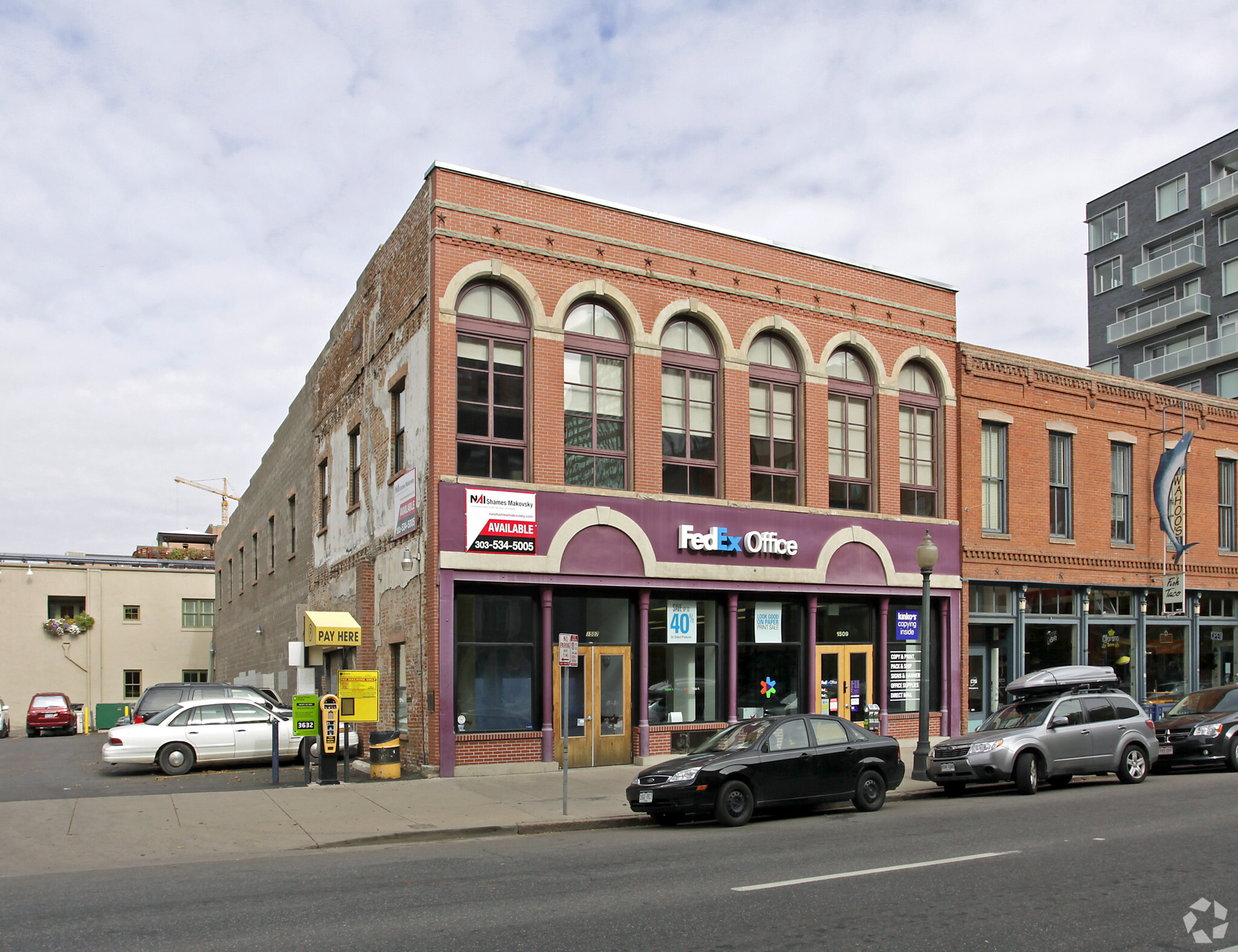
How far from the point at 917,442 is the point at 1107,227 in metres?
44.6

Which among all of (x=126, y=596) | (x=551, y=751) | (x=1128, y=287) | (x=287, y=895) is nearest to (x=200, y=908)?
(x=287, y=895)

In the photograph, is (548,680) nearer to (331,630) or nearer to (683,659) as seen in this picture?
(683,659)

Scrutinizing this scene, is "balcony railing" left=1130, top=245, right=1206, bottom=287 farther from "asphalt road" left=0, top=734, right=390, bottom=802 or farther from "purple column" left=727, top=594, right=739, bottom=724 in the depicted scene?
"asphalt road" left=0, top=734, right=390, bottom=802

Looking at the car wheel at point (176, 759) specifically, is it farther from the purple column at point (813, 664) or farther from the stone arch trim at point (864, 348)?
the stone arch trim at point (864, 348)

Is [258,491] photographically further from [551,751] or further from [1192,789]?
[1192,789]

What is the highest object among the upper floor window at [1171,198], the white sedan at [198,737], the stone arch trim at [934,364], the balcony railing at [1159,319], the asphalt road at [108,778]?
the upper floor window at [1171,198]

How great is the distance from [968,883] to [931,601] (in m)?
16.1

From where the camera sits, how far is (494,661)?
19359mm

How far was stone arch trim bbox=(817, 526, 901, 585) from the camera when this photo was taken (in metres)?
23.0

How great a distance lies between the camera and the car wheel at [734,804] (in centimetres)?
1361

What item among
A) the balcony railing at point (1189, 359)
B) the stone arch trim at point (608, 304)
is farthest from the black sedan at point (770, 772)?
the balcony railing at point (1189, 359)

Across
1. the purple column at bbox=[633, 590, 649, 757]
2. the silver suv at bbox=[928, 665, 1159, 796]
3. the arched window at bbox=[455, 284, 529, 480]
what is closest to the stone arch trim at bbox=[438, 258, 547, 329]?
the arched window at bbox=[455, 284, 529, 480]

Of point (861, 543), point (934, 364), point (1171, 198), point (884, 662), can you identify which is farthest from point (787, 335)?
point (1171, 198)

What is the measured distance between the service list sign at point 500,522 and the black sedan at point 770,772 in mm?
5763
